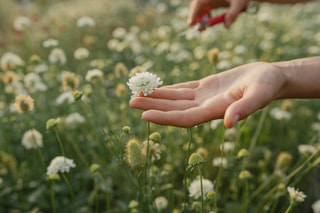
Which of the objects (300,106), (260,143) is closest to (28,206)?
(260,143)

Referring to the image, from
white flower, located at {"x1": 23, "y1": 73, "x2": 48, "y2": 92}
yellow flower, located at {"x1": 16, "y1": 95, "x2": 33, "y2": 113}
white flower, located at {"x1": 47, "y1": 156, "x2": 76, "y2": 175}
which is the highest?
white flower, located at {"x1": 23, "y1": 73, "x2": 48, "y2": 92}

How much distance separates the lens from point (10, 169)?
210 centimetres

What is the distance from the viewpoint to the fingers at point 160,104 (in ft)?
3.60

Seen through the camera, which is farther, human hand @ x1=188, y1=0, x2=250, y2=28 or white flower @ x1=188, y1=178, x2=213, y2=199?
→ human hand @ x1=188, y1=0, x2=250, y2=28

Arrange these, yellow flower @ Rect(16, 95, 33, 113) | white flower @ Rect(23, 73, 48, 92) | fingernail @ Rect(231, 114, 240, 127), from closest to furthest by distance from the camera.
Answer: fingernail @ Rect(231, 114, 240, 127) → yellow flower @ Rect(16, 95, 33, 113) → white flower @ Rect(23, 73, 48, 92)

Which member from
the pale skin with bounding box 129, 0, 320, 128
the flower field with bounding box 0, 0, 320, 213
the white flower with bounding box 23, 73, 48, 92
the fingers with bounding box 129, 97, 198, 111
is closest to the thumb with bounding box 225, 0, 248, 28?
the flower field with bounding box 0, 0, 320, 213

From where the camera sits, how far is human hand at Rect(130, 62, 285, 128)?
954mm

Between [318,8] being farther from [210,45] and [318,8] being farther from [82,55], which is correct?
[82,55]

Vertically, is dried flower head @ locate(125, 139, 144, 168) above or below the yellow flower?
below

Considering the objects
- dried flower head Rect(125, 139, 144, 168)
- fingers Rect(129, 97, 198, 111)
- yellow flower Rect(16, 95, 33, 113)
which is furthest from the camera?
yellow flower Rect(16, 95, 33, 113)

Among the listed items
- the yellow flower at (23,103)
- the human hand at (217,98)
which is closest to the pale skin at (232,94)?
the human hand at (217,98)

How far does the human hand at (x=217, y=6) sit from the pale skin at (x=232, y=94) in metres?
0.84

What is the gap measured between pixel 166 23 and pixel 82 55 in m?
3.79

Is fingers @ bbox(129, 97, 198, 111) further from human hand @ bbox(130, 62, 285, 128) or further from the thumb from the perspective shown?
the thumb
